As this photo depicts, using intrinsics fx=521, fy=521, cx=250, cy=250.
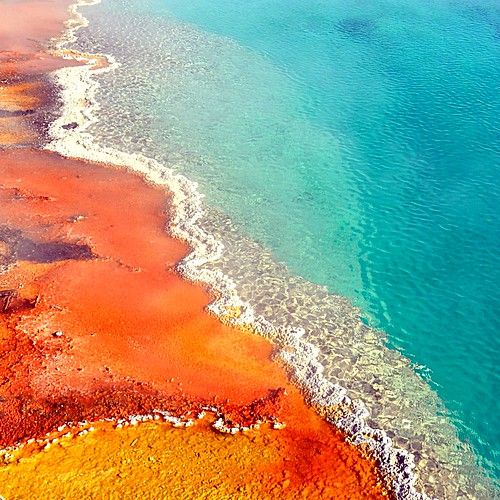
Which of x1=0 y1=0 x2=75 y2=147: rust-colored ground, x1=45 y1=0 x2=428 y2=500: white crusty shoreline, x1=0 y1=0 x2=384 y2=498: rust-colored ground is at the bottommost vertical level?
x1=0 y1=0 x2=384 y2=498: rust-colored ground

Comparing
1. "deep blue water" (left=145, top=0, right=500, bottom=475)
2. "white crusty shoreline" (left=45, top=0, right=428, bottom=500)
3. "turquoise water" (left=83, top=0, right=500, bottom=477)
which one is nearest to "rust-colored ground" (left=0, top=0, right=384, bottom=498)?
"white crusty shoreline" (left=45, top=0, right=428, bottom=500)

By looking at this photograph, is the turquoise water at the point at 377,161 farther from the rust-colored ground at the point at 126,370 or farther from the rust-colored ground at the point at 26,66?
the rust-colored ground at the point at 26,66

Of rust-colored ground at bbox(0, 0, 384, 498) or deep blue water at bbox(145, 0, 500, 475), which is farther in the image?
deep blue water at bbox(145, 0, 500, 475)

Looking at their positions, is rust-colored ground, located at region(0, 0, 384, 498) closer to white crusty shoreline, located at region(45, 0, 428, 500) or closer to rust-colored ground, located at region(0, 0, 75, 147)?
white crusty shoreline, located at region(45, 0, 428, 500)

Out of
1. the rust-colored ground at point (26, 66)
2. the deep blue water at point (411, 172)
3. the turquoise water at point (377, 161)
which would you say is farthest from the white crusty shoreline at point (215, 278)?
the deep blue water at point (411, 172)

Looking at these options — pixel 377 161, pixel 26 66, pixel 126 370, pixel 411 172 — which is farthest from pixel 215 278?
pixel 26 66

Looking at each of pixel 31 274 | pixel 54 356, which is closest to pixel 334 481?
pixel 54 356

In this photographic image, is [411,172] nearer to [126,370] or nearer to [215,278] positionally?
[215,278]
